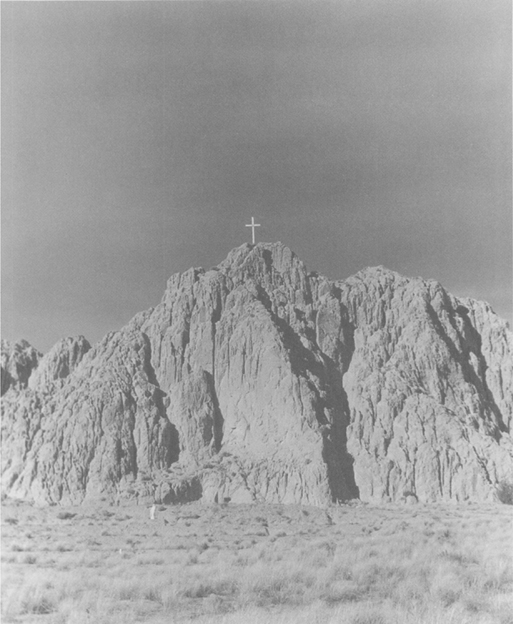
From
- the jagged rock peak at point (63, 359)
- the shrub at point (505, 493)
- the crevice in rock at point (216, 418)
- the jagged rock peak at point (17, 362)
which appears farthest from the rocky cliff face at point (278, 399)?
the jagged rock peak at point (17, 362)

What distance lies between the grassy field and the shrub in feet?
102

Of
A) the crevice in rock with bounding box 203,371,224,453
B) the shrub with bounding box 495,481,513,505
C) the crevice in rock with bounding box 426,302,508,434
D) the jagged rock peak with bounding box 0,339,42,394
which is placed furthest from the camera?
the jagged rock peak with bounding box 0,339,42,394

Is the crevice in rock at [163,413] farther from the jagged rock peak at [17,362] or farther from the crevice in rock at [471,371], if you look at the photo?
the jagged rock peak at [17,362]

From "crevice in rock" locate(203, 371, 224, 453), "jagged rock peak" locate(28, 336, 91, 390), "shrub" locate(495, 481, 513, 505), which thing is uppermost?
"jagged rock peak" locate(28, 336, 91, 390)

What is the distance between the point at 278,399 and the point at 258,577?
58726 mm

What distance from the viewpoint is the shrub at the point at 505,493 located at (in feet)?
234

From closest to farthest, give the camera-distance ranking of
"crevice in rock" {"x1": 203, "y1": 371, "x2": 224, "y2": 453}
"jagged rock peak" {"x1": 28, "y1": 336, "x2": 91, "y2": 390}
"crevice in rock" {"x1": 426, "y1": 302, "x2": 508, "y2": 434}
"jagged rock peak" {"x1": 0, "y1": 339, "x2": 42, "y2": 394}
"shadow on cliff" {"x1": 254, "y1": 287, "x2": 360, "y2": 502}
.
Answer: "shadow on cliff" {"x1": 254, "y1": 287, "x2": 360, "y2": 502} → "crevice in rock" {"x1": 203, "y1": 371, "x2": 224, "y2": 453} → "crevice in rock" {"x1": 426, "y1": 302, "x2": 508, "y2": 434} → "jagged rock peak" {"x1": 28, "y1": 336, "x2": 91, "y2": 390} → "jagged rock peak" {"x1": 0, "y1": 339, "x2": 42, "y2": 394}

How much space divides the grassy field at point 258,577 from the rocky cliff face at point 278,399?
33.0 meters

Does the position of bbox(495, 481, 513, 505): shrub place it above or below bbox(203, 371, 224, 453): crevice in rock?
below

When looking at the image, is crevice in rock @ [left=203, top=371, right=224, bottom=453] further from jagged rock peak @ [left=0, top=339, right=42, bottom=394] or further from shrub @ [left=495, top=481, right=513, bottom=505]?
jagged rock peak @ [left=0, top=339, right=42, bottom=394]

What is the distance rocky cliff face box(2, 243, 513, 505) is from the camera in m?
75.0

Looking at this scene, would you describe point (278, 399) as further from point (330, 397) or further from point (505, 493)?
point (505, 493)

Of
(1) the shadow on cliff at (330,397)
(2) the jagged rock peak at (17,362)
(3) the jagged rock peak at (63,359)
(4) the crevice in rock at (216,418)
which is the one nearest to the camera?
(1) the shadow on cliff at (330,397)

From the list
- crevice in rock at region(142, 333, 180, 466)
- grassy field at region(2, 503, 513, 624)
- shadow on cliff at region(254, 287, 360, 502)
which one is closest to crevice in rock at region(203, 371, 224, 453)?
crevice in rock at region(142, 333, 180, 466)
